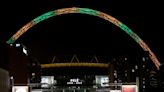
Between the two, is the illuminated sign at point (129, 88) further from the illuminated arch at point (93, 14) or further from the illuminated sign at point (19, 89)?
the illuminated arch at point (93, 14)

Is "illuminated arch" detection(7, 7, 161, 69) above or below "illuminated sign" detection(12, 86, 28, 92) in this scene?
above

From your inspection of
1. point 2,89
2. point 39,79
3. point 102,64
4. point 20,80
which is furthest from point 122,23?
point 2,89

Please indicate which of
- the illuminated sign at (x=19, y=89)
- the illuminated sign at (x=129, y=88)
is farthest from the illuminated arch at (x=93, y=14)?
the illuminated sign at (x=129, y=88)

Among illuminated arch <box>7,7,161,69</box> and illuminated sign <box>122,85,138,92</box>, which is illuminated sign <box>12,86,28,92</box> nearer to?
illuminated sign <box>122,85,138,92</box>

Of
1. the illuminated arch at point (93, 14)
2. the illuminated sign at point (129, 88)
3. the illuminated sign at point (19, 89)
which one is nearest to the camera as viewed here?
the illuminated sign at point (19, 89)

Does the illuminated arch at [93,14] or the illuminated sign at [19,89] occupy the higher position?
the illuminated arch at [93,14]

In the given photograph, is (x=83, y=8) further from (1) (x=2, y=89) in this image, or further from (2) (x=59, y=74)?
(1) (x=2, y=89)

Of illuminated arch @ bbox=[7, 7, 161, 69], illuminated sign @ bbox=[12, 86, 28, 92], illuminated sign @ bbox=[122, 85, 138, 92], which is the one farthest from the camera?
illuminated arch @ bbox=[7, 7, 161, 69]

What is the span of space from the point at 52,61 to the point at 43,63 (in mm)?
1804

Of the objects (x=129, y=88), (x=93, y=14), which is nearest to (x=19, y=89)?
(x=129, y=88)

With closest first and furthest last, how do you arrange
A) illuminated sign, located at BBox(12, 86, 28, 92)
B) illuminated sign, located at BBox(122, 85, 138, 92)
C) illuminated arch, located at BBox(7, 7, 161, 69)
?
illuminated sign, located at BBox(12, 86, 28, 92)
illuminated sign, located at BBox(122, 85, 138, 92)
illuminated arch, located at BBox(7, 7, 161, 69)

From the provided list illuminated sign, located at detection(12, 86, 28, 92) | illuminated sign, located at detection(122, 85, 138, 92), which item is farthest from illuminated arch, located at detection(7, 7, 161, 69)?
illuminated sign, located at detection(122, 85, 138, 92)

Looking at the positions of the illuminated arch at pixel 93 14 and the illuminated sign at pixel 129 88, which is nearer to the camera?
the illuminated sign at pixel 129 88

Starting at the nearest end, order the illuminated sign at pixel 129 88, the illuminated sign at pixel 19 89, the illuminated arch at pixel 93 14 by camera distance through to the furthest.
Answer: the illuminated sign at pixel 19 89 < the illuminated sign at pixel 129 88 < the illuminated arch at pixel 93 14
